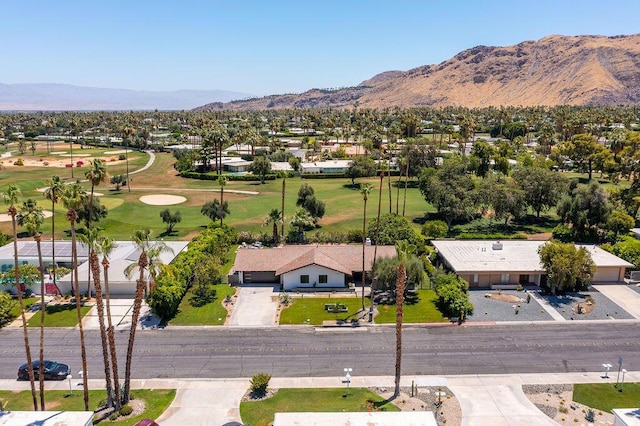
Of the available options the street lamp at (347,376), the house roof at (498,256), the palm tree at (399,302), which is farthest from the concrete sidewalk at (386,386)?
the house roof at (498,256)

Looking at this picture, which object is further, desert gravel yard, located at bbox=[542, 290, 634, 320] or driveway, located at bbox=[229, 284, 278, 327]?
desert gravel yard, located at bbox=[542, 290, 634, 320]

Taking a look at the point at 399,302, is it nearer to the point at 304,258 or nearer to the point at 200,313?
the point at 200,313

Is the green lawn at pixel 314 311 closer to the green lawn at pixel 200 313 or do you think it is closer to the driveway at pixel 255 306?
the driveway at pixel 255 306

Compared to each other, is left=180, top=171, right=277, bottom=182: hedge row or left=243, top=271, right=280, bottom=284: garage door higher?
left=180, top=171, right=277, bottom=182: hedge row

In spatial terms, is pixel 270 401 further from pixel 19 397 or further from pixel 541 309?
pixel 541 309

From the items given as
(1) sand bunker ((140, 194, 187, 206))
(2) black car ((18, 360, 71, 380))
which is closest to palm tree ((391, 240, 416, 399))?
(2) black car ((18, 360, 71, 380))

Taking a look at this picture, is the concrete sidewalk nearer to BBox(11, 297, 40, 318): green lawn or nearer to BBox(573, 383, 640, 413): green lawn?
BBox(573, 383, 640, 413): green lawn

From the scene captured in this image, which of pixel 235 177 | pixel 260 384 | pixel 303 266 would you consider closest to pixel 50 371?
pixel 260 384

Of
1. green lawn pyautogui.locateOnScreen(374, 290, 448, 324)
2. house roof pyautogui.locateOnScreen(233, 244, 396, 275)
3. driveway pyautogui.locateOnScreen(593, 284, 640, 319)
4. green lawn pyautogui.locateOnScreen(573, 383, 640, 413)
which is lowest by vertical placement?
green lawn pyautogui.locateOnScreen(573, 383, 640, 413)
